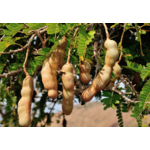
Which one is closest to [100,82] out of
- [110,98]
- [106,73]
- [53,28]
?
[106,73]

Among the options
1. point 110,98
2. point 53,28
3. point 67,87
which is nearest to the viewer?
point 67,87

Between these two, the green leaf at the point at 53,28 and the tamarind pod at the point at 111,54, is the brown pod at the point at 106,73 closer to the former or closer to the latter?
the tamarind pod at the point at 111,54

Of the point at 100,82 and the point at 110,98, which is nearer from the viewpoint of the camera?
the point at 100,82

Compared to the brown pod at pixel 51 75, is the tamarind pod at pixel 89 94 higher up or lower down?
lower down

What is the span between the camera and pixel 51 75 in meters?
1.13

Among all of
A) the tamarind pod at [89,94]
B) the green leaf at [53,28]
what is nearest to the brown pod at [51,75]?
the green leaf at [53,28]

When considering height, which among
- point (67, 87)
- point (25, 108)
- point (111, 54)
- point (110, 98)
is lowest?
point (110, 98)

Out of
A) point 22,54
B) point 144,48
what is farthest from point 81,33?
point 144,48

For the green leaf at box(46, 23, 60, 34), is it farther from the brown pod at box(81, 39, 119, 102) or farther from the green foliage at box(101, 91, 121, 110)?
the green foliage at box(101, 91, 121, 110)

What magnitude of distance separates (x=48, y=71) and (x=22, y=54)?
1128 mm

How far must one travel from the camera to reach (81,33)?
133cm

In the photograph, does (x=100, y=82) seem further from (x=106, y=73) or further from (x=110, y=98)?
(x=110, y=98)

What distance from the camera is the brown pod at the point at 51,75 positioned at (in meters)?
1.11

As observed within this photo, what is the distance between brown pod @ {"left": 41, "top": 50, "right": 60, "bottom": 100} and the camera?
1.11m
